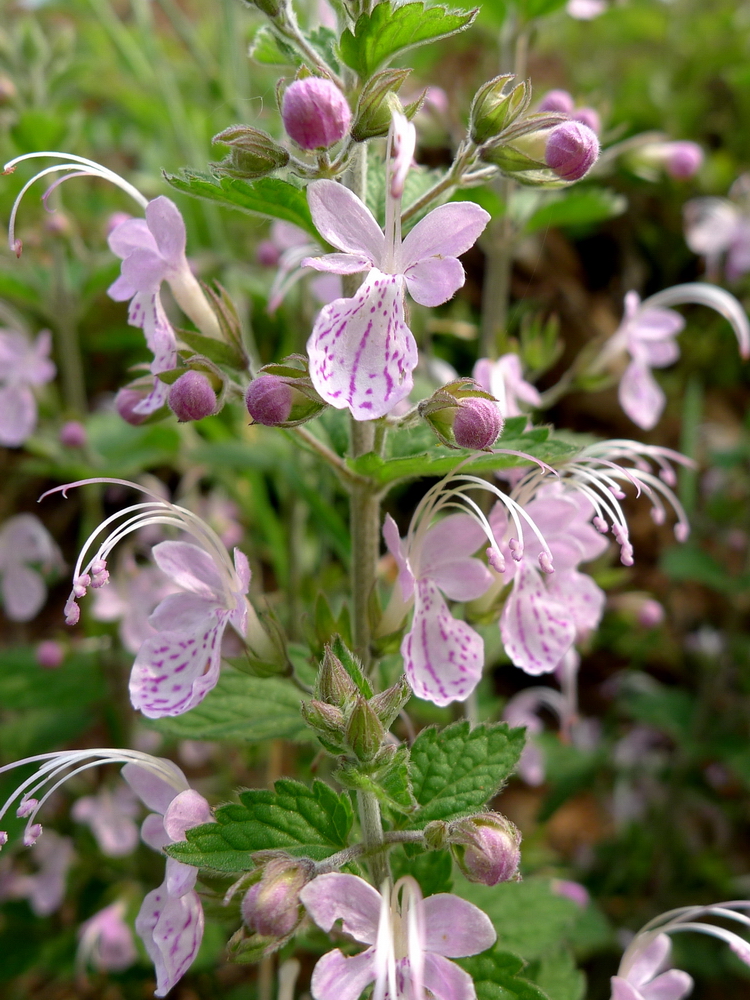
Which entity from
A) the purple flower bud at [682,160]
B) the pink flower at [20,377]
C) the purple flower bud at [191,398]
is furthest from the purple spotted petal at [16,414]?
the purple flower bud at [682,160]

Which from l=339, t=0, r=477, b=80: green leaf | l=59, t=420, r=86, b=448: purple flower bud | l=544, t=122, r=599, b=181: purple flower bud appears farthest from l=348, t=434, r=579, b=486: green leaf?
l=59, t=420, r=86, b=448: purple flower bud

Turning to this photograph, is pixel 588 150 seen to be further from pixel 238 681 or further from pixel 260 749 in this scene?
pixel 260 749

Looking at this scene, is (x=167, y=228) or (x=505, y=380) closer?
(x=167, y=228)

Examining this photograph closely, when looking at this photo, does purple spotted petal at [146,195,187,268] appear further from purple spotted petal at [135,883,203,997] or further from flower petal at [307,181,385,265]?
A: purple spotted petal at [135,883,203,997]

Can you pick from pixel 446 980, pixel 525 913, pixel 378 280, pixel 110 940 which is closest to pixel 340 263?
pixel 378 280

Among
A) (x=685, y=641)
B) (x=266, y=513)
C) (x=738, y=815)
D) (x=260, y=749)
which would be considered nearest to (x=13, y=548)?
(x=266, y=513)

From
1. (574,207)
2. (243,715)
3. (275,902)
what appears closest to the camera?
(275,902)

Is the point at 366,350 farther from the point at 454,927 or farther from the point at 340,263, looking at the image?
the point at 454,927
